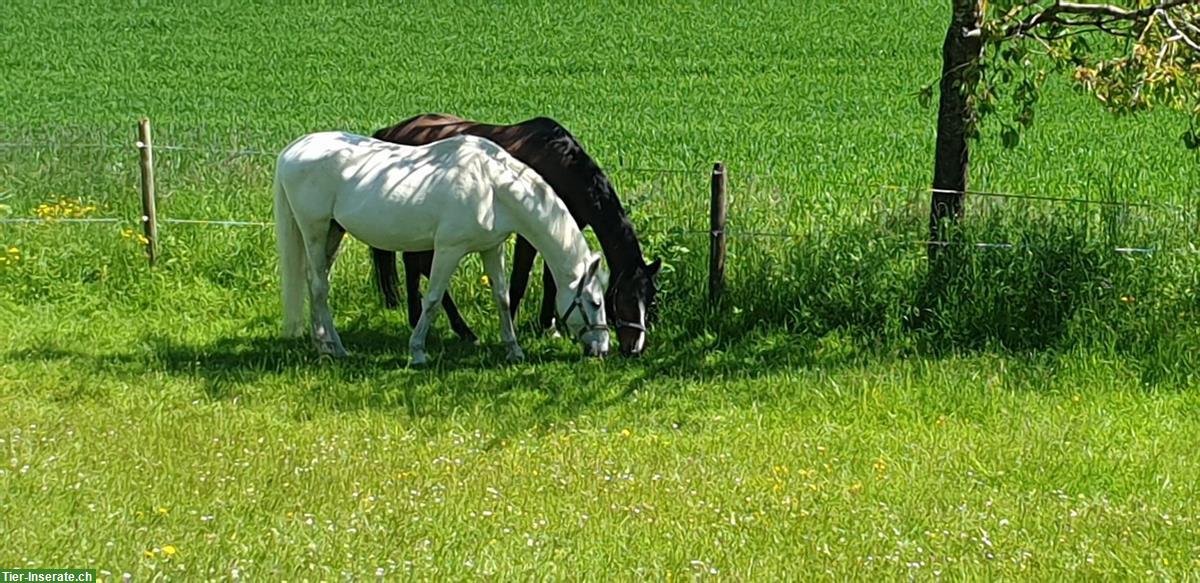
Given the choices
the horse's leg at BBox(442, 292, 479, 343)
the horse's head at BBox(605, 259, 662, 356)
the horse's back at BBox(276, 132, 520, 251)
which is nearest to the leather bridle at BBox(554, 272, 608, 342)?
the horse's head at BBox(605, 259, 662, 356)

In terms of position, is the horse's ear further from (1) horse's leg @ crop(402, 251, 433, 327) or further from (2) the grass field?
(1) horse's leg @ crop(402, 251, 433, 327)

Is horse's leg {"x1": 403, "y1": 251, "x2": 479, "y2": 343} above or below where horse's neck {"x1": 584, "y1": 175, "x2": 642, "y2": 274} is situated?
below

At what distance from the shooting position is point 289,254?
945 centimetres

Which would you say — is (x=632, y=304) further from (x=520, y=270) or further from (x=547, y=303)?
(x=520, y=270)

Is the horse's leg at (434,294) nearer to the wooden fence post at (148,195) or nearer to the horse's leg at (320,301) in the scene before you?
the horse's leg at (320,301)

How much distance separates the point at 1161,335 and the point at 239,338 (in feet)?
21.2

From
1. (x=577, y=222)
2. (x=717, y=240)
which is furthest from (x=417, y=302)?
(x=717, y=240)

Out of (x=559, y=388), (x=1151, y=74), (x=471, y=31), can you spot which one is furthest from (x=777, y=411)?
(x=471, y=31)

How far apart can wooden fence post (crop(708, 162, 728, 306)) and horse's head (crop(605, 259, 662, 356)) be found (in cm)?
88

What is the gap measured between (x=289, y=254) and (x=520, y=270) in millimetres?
1682

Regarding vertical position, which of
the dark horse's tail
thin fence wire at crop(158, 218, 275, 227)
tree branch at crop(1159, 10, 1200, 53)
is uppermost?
tree branch at crop(1159, 10, 1200, 53)

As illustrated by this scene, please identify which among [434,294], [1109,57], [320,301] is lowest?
[320,301]

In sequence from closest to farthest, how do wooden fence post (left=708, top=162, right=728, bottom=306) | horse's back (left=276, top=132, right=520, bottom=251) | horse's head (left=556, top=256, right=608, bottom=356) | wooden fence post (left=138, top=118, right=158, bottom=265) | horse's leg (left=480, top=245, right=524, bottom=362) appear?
horse's back (left=276, top=132, right=520, bottom=251) < horse's head (left=556, top=256, right=608, bottom=356) < horse's leg (left=480, top=245, right=524, bottom=362) < wooden fence post (left=708, top=162, right=728, bottom=306) < wooden fence post (left=138, top=118, right=158, bottom=265)

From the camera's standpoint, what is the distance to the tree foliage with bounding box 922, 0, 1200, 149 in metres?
8.22
